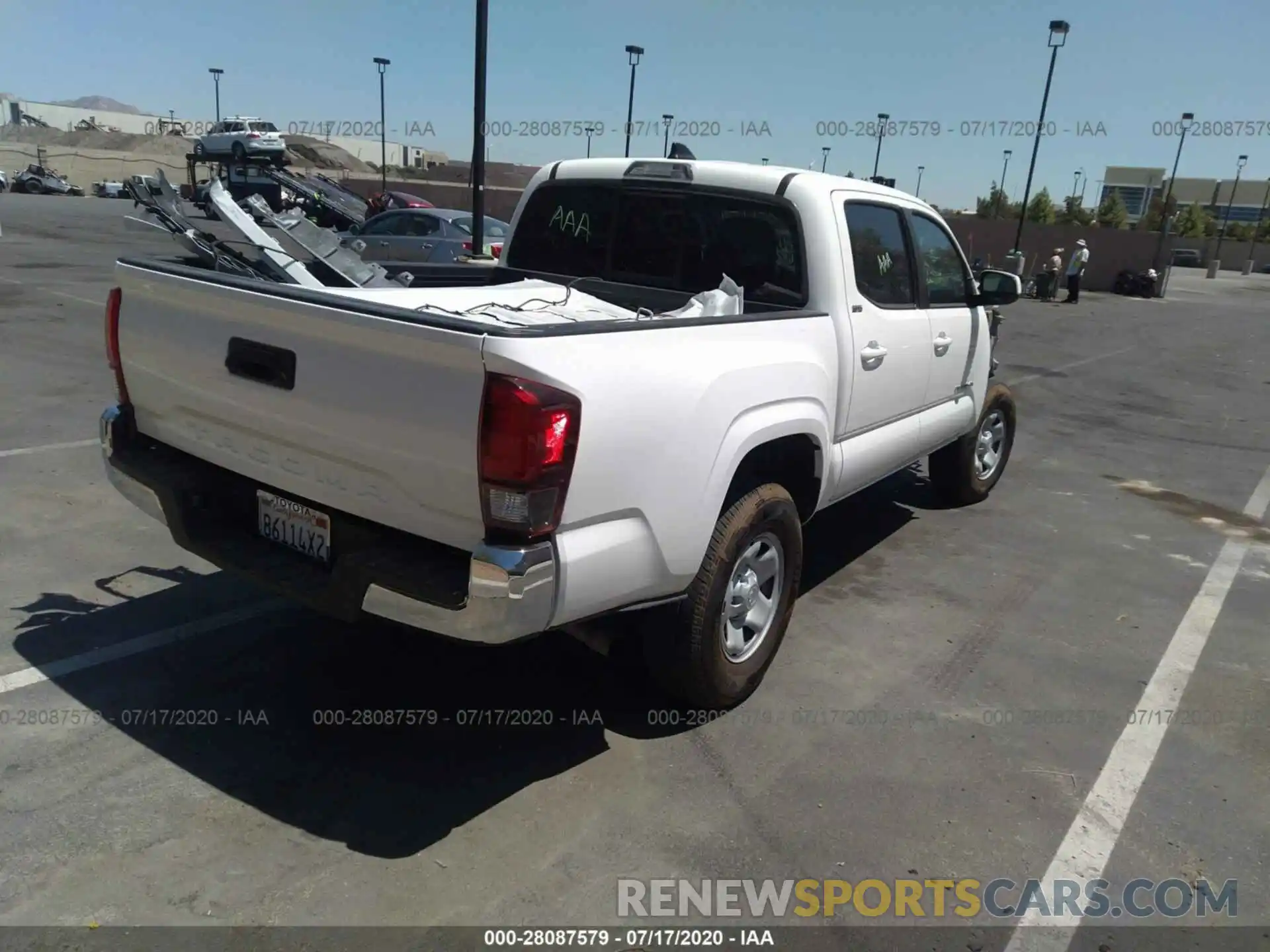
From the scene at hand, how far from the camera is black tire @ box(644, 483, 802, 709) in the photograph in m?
3.37

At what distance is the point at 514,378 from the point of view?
2.54 m

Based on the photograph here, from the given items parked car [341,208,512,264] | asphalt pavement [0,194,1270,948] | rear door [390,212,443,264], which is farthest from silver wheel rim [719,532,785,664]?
rear door [390,212,443,264]

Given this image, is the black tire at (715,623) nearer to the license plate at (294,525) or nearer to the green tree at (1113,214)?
the license plate at (294,525)

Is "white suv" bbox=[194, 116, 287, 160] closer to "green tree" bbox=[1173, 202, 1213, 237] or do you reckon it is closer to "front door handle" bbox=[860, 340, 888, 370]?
"front door handle" bbox=[860, 340, 888, 370]

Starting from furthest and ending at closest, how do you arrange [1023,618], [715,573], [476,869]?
[1023,618] → [715,573] → [476,869]

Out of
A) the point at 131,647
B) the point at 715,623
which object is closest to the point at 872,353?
the point at 715,623

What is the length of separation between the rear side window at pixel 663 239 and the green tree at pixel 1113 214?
71144mm

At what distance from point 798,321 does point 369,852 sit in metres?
2.52

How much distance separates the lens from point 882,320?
4.57m

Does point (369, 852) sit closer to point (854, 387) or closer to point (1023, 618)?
point (854, 387)

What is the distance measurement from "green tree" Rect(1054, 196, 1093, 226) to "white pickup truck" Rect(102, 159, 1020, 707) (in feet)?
226

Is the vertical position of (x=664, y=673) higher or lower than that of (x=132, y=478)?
lower

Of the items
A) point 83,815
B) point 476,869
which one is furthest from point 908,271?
point 83,815

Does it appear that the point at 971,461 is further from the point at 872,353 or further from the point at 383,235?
the point at 383,235
